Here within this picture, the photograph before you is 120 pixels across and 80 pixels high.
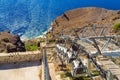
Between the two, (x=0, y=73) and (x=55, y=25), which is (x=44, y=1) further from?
(x=0, y=73)

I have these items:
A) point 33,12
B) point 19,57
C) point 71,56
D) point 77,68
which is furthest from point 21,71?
point 33,12

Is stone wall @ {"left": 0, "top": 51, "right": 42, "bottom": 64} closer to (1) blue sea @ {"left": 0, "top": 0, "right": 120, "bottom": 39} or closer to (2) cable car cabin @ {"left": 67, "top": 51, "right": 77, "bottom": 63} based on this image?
(2) cable car cabin @ {"left": 67, "top": 51, "right": 77, "bottom": 63}

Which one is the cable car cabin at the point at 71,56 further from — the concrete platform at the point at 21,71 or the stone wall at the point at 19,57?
the stone wall at the point at 19,57

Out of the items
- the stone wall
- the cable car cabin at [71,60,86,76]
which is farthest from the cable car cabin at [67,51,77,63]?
the stone wall

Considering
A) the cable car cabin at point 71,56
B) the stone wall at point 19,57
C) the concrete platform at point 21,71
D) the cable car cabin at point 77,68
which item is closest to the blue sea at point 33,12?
the stone wall at point 19,57

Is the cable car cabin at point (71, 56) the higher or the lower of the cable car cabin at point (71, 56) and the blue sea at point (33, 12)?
the lower

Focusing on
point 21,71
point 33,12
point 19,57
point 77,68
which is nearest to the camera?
point 77,68

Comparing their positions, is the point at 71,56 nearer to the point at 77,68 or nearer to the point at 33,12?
the point at 77,68

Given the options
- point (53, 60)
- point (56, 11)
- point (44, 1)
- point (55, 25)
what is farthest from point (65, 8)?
point (53, 60)

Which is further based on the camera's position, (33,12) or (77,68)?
(33,12)
